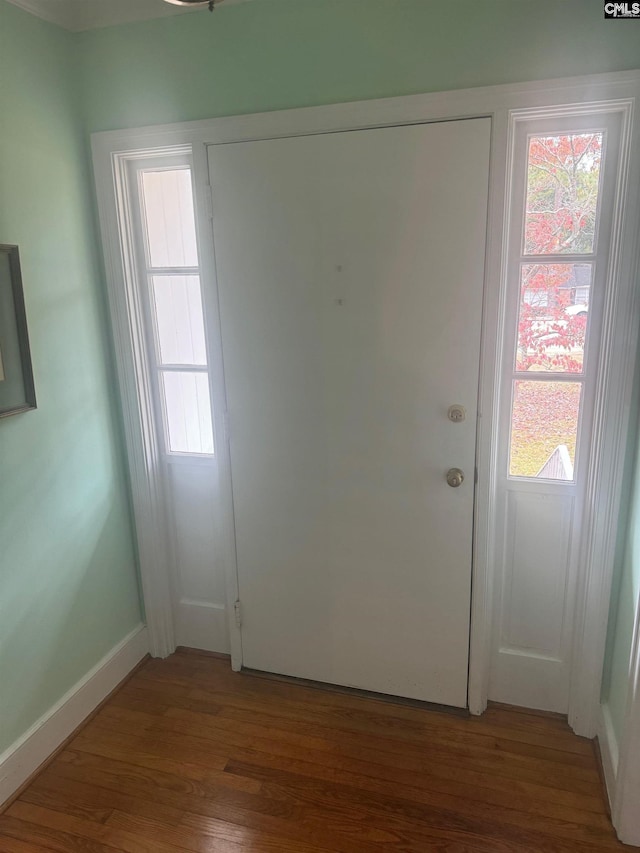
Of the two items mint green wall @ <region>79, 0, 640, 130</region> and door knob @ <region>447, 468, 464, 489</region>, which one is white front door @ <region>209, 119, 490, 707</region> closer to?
door knob @ <region>447, 468, 464, 489</region>

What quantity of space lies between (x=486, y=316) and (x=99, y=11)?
159 centimetres

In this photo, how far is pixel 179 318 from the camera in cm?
210

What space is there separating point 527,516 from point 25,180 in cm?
195

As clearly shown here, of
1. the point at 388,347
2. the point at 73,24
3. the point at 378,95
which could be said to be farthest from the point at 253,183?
the point at 73,24

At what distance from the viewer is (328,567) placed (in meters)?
2.04

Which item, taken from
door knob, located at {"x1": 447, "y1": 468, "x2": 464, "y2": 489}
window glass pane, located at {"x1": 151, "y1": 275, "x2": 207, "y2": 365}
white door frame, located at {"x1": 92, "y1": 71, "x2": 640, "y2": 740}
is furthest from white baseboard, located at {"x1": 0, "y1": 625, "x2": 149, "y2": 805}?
door knob, located at {"x1": 447, "y1": 468, "x2": 464, "y2": 489}

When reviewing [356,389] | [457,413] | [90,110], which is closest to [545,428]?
[457,413]

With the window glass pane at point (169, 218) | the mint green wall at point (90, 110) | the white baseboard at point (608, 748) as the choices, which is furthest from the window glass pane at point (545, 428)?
the window glass pane at point (169, 218)

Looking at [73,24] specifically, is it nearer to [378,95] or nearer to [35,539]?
[378,95]

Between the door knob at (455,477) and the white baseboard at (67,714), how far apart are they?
145cm

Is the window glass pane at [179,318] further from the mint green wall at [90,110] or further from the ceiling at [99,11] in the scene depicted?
the ceiling at [99,11]

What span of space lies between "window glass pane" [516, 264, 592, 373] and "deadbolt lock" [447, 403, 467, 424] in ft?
0.78

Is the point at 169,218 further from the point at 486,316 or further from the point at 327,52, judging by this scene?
the point at 486,316

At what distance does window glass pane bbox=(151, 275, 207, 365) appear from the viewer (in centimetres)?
206
